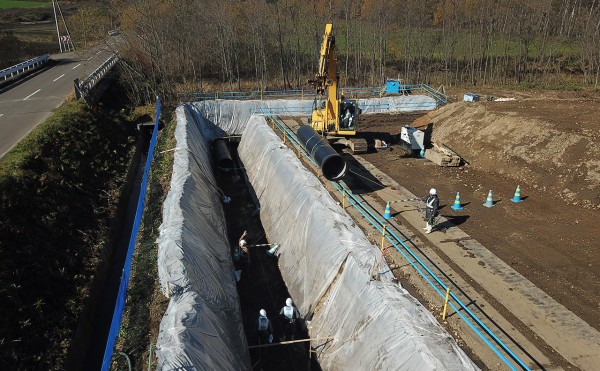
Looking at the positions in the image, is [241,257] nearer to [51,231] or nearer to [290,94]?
[51,231]

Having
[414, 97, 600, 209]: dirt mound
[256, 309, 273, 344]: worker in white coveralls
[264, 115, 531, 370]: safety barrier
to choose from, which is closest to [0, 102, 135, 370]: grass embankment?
[256, 309, 273, 344]: worker in white coveralls

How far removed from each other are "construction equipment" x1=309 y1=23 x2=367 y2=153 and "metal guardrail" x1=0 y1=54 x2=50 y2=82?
2254 centimetres

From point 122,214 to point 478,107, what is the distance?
1867 centimetres

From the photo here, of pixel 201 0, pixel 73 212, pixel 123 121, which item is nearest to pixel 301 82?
pixel 201 0

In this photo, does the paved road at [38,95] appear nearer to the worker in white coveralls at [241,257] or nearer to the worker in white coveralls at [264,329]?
the worker in white coveralls at [241,257]

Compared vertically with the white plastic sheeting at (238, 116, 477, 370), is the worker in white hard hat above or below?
below

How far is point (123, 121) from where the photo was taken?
1021 inches

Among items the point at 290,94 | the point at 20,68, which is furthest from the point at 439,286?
the point at 20,68

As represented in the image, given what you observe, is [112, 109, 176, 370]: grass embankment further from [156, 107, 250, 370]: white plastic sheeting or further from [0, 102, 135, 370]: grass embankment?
[0, 102, 135, 370]: grass embankment

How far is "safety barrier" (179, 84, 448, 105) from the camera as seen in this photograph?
30.4 meters

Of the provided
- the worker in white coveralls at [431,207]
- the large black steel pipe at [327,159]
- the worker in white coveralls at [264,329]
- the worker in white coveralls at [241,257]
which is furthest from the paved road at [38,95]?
the worker in white coveralls at [431,207]

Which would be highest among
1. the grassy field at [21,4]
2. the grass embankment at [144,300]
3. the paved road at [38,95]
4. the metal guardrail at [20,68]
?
the grassy field at [21,4]

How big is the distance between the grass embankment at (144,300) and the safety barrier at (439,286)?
6199mm

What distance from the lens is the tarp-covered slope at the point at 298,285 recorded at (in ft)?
25.7
